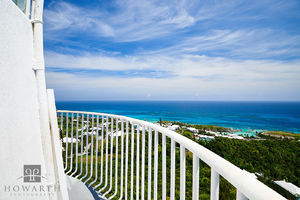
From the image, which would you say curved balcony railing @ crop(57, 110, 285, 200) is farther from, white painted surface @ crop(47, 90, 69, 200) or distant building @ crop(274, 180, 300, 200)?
white painted surface @ crop(47, 90, 69, 200)

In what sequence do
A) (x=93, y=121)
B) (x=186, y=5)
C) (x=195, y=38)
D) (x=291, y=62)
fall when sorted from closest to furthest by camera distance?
(x=93, y=121) → (x=186, y=5) → (x=291, y=62) → (x=195, y=38)

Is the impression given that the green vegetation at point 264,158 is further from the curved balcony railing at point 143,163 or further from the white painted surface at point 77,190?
the white painted surface at point 77,190

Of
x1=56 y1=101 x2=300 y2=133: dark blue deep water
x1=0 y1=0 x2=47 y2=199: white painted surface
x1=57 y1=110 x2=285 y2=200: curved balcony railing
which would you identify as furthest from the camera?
x1=56 y1=101 x2=300 y2=133: dark blue deep water

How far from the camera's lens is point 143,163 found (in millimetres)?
1651

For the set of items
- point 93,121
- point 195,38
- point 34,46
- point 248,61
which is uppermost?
point 195,38

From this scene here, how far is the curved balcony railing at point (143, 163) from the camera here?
1.81 feet

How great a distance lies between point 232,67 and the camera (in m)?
23.4

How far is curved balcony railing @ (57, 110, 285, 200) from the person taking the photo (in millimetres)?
551

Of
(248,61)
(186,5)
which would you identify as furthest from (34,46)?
(248,61)

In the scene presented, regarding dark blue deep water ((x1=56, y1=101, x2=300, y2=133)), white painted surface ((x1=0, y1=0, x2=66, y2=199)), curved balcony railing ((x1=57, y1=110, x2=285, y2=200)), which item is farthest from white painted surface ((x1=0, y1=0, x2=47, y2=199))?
dark blue deep water ((x1=56, y1=101, x2=300, y2=133))

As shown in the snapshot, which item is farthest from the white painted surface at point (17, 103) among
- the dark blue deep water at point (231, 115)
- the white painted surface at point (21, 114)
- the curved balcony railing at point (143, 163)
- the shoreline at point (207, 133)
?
the dark blue deep water at point (231, 115)

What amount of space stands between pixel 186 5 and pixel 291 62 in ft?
52.5

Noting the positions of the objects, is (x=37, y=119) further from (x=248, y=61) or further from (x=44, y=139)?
(x=248, y=61)

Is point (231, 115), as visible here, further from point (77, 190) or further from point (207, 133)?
point (77, 190)
